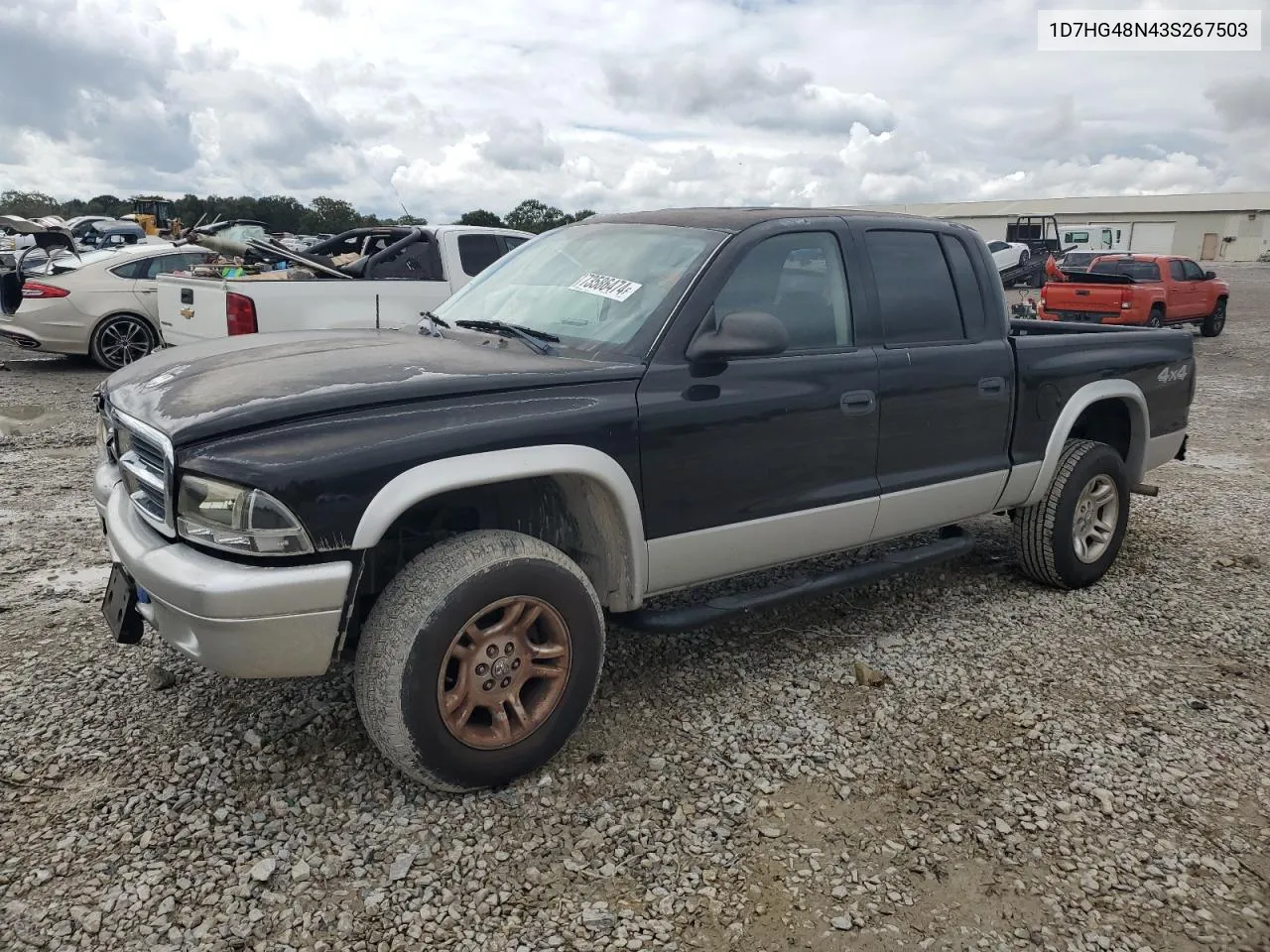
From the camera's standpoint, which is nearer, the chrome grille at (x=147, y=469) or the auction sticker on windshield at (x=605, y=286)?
the chrome grille at (x=147, y=469)

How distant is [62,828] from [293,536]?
1.14 m

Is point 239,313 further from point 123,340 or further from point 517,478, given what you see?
point 123,340

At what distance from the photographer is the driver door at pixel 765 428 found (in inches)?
123

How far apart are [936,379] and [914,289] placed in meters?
0.41

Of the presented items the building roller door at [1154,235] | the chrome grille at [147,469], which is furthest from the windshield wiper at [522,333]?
the building roller door at [1154,235]

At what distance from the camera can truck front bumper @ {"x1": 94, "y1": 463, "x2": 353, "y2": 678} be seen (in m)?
2.43

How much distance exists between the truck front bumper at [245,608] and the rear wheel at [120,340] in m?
9.59

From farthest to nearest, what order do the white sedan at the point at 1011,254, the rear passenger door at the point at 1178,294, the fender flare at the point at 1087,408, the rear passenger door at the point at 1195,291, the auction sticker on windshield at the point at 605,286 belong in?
the white sedan at the point at 1011,254 → the rear passenger door at the point at 1195,291 → the rear passenger door at the point at 1178,294 → the fender flare at the point at 1087,408 → the auction sticker on windshield at the point at 605,286

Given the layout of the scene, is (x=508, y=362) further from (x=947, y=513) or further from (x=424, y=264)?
(x=424, y=264)

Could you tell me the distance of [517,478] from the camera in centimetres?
278

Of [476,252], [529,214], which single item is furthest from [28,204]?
[476,252]

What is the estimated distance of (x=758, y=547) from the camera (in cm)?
340

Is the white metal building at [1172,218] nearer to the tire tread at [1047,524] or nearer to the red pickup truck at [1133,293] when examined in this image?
the red pickup truck at [1133,293]

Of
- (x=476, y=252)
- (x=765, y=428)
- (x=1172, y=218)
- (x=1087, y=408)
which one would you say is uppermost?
(x=1172, y=218)
